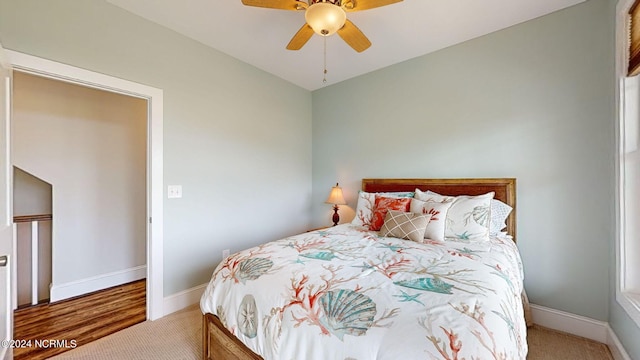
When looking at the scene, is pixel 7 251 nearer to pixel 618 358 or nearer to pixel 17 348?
pixel 17 348

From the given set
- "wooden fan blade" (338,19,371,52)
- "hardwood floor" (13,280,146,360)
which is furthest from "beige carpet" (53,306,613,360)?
"wooden fan blade" (338,19,371,52)

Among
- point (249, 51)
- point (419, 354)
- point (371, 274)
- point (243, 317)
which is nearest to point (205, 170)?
point (249, 51)

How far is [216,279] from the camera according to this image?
5.28 feet

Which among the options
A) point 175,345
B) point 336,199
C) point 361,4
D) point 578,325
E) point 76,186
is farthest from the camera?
point 336,199

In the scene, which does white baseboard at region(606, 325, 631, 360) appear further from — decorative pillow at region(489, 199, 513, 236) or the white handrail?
the white handrail

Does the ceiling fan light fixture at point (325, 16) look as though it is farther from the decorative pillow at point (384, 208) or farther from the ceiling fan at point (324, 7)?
the decorative pillow at point (384, 208)

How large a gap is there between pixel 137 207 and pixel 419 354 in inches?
147

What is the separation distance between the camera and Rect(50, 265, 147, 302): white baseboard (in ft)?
8.84

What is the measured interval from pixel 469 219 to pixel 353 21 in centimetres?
195

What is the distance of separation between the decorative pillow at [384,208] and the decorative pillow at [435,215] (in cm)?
14

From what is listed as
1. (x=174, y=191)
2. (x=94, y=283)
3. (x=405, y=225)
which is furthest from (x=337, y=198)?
(x=94, y=283)

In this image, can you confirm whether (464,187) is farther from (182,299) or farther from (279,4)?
(182,299)

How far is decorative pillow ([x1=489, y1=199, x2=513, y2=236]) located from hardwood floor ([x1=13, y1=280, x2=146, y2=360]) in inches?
126

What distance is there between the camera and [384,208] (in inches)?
96.1
